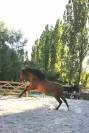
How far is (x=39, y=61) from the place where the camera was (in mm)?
60125

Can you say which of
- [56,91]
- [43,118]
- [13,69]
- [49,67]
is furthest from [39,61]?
[43,118]

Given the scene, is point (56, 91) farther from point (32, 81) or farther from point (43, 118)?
point (43, 118)

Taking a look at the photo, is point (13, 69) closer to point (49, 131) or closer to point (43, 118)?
point (43, 118)

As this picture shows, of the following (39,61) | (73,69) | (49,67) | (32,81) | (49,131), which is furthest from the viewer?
(39,61)

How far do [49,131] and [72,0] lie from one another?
36.0 meters

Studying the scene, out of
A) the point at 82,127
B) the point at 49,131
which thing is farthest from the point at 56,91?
the point at 49,131

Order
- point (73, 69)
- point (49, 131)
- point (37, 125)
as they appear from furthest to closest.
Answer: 1. point (73, 69)
2. point (37, 125)
3. point (49, 131)

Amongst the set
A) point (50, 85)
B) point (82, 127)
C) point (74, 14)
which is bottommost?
point (82, 127)

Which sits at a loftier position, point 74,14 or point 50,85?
point 74,14

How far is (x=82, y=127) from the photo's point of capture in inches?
512

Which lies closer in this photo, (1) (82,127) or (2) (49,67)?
(1) (82,127)

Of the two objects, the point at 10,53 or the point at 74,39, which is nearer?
the point at 74,39

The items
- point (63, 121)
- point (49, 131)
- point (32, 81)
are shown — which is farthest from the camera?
point (32, 81)

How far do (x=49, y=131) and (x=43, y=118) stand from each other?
3.08 meters
